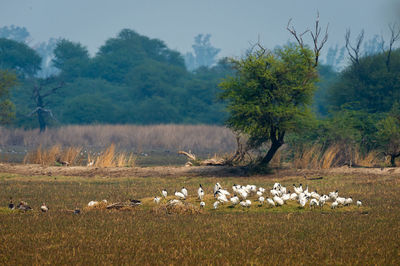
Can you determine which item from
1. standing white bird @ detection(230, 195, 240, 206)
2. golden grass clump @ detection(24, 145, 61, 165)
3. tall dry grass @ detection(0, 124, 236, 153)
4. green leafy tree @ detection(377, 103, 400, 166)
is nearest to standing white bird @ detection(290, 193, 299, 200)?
standing white bird @ detection(230, 195, 240, 206)

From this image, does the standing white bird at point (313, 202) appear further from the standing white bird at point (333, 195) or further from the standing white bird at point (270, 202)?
the standing white bird at point (270, 202)

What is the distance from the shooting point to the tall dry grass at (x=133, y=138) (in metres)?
56.3

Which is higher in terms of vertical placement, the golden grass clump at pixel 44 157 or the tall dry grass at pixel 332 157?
the tall dry grass at pixel 332 157

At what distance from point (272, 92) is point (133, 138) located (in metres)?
29.7

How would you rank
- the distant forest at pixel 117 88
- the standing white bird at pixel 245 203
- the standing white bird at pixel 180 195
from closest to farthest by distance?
the standing white bird at pixel 245 203 → the standing white bird at pixel 180 195 → the distant forest at pixel 117 88

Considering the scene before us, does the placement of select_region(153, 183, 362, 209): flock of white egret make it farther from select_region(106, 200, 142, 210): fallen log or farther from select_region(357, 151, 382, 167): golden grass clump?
select_region(357, 151, 382, 167): golden grass clump

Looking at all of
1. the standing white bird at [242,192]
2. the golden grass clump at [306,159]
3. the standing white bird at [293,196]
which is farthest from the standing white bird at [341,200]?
the golden grass clump at [306,159]

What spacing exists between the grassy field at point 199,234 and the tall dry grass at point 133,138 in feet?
113

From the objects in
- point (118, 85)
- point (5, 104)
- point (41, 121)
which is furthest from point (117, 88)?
point (5, 104)

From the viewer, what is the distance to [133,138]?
5850cm

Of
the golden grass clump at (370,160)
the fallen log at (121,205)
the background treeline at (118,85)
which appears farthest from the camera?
the background treeline at (118,85)

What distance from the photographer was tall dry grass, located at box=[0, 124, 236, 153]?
5628 cm

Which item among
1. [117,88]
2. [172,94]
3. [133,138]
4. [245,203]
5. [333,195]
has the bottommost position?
[245,203]

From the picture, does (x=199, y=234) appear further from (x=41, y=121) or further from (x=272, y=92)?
(x=41, y=121)
